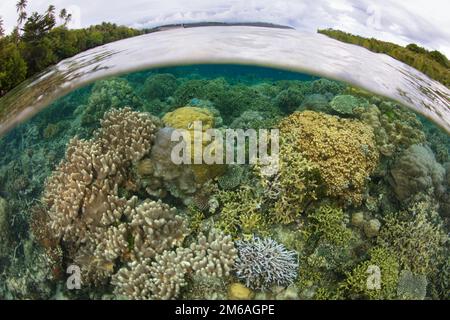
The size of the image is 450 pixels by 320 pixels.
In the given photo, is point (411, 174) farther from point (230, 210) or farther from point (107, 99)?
point (107, 99)

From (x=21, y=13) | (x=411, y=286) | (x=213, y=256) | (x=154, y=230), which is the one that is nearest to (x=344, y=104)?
(x=411, y=286)

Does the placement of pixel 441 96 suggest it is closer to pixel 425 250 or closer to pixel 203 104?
pixel 425 250

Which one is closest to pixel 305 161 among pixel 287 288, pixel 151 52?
pixel 287 288

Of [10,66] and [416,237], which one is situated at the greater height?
[10,66]

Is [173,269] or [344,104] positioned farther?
[344,104]

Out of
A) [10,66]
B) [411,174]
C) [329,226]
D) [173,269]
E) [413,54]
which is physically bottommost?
[173,269]

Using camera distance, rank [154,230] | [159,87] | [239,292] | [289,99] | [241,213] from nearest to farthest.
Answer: [239,292]
[154,230]
[241,213]
[289,99]
[159,87]

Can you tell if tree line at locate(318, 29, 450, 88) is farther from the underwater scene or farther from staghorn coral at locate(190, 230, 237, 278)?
staghorn coral at locate(190, 230, 237, 278)
